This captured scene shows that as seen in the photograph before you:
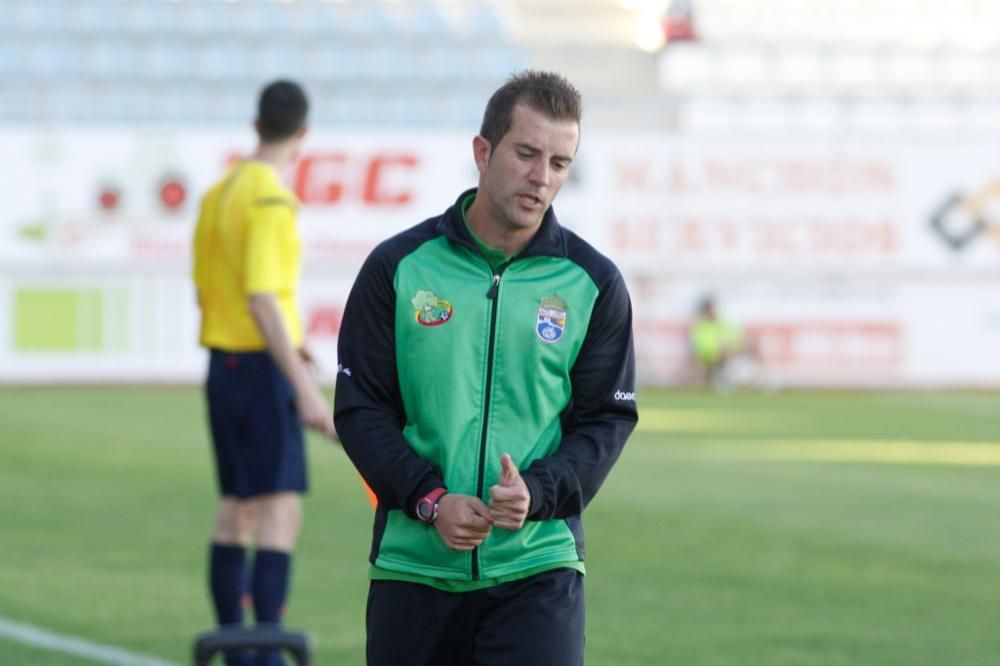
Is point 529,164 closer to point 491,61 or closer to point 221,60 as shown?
point 491,61

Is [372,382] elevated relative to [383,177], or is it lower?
elevated

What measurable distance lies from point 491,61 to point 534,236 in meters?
42.4

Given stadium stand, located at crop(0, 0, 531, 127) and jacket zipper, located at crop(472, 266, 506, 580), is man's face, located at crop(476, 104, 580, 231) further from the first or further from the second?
stadium stand, located at crop(0, 0, 531, 127)

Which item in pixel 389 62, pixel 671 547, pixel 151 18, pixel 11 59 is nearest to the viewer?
pixel 671 547

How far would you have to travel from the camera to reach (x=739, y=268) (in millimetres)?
36938

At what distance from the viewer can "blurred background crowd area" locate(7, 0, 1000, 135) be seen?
44688 mm

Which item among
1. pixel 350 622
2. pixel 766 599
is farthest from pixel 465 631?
pixel 766 599

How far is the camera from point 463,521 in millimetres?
3957

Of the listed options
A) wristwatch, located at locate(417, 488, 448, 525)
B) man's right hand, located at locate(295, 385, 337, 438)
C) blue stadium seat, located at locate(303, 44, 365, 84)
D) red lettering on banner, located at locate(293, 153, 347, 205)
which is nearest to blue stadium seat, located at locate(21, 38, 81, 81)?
blue stadium seat, located at locate(303, 44, 365, 84)

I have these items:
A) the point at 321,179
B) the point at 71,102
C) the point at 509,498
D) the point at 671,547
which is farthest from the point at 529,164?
the point at 71,102

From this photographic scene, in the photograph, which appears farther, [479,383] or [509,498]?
[479,383]

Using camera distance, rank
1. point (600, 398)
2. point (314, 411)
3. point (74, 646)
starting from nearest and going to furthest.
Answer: point (600, 398) < point (314, 411) < point (74, 646)

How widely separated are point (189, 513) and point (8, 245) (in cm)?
2220

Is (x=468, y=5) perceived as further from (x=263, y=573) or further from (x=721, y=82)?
(x=263, y=573)
